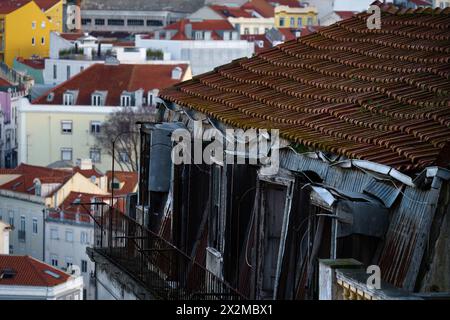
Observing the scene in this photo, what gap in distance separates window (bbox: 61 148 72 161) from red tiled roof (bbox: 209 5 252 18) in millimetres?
37641

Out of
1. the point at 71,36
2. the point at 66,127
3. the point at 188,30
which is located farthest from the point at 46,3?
the point at 66,127

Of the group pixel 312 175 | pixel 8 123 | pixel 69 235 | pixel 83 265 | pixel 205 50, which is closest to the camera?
pixel 312 175

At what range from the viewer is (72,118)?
246ft

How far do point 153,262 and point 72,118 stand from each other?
6403 cm

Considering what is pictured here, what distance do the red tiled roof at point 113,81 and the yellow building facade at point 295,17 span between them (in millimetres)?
39604

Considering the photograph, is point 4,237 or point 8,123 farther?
point 8,123

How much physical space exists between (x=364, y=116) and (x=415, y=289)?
1563 mm

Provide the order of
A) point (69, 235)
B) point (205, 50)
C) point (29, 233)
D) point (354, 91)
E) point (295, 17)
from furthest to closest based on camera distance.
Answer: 1. point (295, 17)
2. point (205, 50)
3. point (29, 233)
4. point (69, 235)
5. point (354, 91)

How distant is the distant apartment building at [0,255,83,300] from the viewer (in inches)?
1842

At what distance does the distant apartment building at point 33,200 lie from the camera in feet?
201

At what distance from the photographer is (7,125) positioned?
83.0 meters

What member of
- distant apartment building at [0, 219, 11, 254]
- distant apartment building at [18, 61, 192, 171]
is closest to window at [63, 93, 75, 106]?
distant apartment building at [18, 61, 192, 171]

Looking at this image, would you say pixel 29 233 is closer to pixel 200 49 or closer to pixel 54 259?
pixel 54 259
